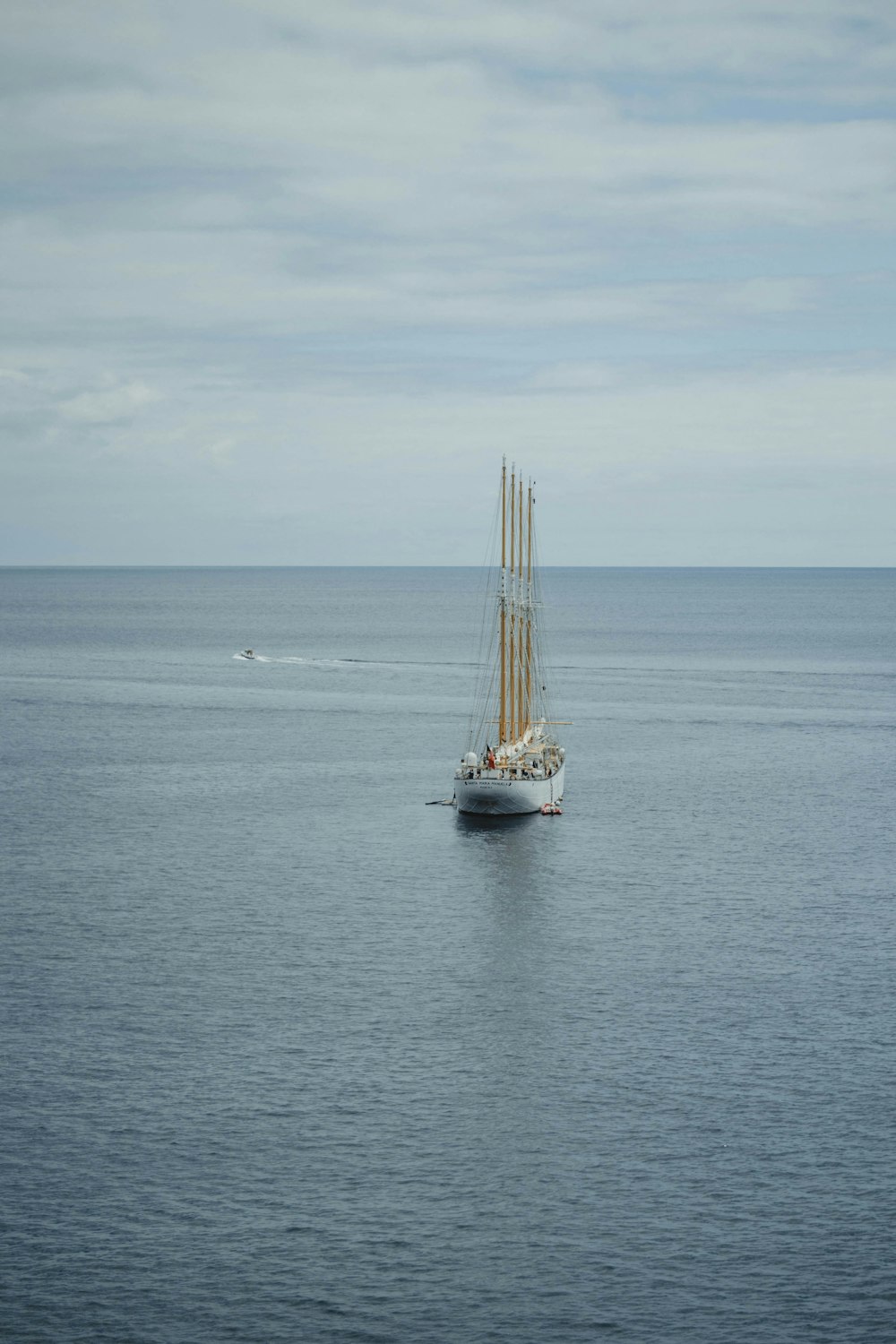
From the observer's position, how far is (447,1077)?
240 feet

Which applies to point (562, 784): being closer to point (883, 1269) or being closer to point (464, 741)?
point (464, 741)


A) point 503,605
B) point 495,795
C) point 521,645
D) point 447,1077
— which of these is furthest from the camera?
point 521,645

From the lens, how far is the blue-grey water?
55.7m

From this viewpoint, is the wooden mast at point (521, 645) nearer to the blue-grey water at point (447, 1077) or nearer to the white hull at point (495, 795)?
the white hull at point (495, 795)

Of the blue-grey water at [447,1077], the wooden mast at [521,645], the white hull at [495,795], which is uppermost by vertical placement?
the wooden mast at [521,645]

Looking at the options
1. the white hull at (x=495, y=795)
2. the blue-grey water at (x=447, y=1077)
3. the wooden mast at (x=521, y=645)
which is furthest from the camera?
the wooden mast at (x=521, y=645)

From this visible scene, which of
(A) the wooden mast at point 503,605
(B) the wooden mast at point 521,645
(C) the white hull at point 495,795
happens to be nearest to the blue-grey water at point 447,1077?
(C) the white hull at point 495,795

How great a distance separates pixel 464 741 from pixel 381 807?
40749 mm

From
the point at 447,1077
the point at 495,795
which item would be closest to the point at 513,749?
the point at 495,795

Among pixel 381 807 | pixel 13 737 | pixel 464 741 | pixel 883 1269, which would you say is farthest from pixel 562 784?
pixel 883 1269

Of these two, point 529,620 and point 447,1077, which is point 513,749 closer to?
point 529,620

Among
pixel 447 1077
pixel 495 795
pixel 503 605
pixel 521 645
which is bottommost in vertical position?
pixel 447 1077

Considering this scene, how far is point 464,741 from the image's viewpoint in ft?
579

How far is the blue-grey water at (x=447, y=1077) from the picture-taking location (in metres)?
55.7
